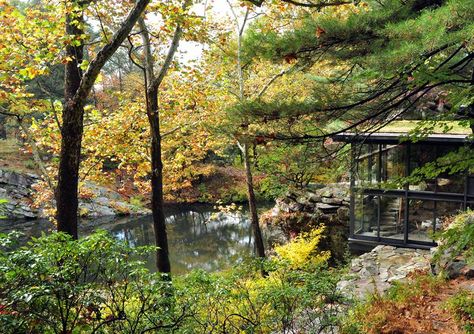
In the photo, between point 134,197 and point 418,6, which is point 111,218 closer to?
point 134,197

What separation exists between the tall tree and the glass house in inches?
285

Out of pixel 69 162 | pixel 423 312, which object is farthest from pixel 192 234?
pixel 69 162

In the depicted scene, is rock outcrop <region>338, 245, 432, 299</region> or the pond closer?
rock outcrop <region>338, 245, 432, 299</region>

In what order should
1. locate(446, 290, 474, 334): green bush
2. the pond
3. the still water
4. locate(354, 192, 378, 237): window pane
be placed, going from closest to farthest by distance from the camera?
locate(446, 290, 474, 334): green bush
locate(354, 192, 378, 237): window pane
the pond
the still water

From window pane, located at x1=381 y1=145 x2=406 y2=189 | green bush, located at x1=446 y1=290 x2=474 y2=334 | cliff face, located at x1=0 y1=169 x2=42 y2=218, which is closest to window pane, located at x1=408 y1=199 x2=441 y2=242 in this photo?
window pane, located at x1=381 y1=145 x2=406 y2=189

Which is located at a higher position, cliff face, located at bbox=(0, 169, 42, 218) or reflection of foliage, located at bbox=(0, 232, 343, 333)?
reflection of foliage, located at bbox=(0, 232, 343, 333)

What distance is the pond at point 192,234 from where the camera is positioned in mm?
14352

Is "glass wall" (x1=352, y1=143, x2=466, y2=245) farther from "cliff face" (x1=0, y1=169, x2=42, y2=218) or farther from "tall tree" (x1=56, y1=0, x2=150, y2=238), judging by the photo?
"cliff face" (x1=0, y1=169, x2=42, y2=218)

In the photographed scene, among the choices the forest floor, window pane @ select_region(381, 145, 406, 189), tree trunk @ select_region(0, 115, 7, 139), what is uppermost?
tree trunk @ select_region(0, 115, 7, 139)

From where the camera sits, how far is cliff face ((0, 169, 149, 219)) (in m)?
19.7

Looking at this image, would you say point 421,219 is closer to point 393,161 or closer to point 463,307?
point 393,161

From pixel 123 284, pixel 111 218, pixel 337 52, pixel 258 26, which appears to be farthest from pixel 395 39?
pixel 111 218

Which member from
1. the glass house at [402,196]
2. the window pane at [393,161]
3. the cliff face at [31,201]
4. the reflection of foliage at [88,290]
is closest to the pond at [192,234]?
the cliff face at [31,201]

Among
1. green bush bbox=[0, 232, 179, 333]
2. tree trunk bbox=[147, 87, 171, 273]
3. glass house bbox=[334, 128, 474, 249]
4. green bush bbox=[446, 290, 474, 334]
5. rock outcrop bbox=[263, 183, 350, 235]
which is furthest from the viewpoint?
rock outcrop bbox=[263, 183, 350, 235]
